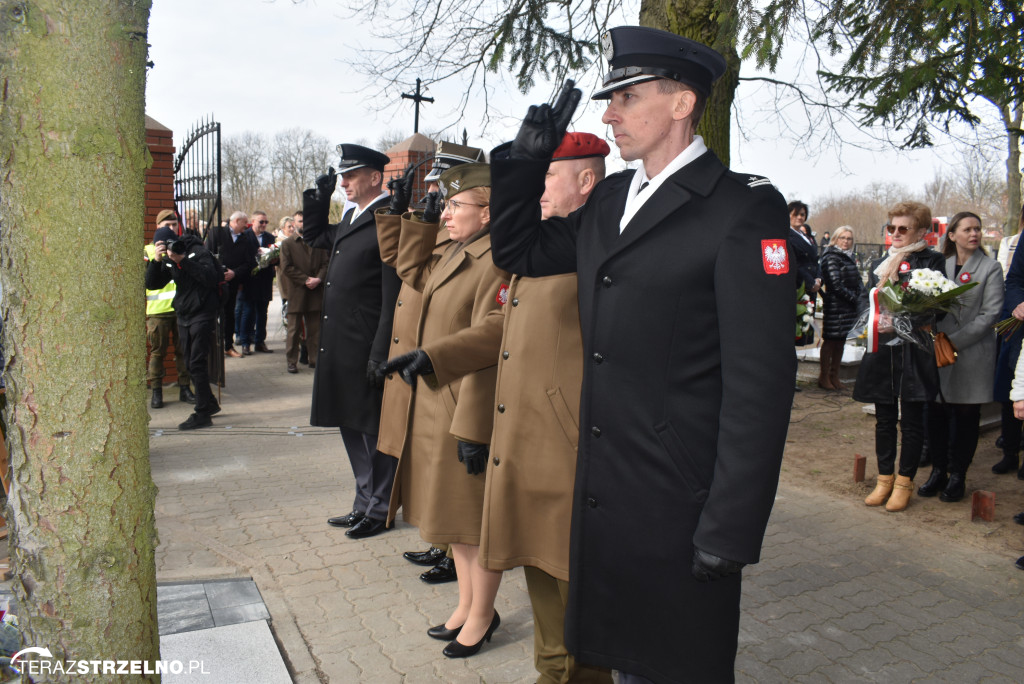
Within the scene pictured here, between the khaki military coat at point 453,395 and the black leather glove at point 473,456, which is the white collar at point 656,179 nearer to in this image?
the khaki military coat at point 453,395

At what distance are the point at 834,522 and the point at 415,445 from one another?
10.6 ft

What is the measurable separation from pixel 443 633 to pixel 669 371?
209cm

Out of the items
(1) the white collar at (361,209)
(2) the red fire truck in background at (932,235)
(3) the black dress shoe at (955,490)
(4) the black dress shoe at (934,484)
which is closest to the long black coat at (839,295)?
(2) the red fire truck in background at (932,235)

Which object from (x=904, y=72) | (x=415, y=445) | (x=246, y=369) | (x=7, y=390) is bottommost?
(x=246, y=369)

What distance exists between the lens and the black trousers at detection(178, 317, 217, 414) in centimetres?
785

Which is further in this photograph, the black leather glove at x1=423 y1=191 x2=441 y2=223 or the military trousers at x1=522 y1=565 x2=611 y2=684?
the black leather glove at x1=423 y1=191 x2=441 y2=223

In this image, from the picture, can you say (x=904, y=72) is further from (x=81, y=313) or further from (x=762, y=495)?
(x=81, y=313)

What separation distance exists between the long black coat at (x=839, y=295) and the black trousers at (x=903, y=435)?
4171 millimetres

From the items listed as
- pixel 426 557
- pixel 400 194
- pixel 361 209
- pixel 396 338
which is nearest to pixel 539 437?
pixel 396 338

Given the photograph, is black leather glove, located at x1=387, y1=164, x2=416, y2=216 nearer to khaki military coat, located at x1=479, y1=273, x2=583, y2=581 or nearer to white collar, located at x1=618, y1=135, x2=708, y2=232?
khaki military coat, located at x1=479, y1=273, x2=583, y2=581

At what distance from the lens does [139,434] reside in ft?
6.51

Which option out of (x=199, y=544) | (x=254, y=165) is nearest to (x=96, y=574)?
(x=199, y=544)

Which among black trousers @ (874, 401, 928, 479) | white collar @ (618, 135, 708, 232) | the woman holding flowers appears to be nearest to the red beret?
white collar @ (618, 135, 708, 232)

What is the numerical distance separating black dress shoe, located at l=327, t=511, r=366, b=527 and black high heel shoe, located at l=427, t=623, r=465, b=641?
1.53 metres
